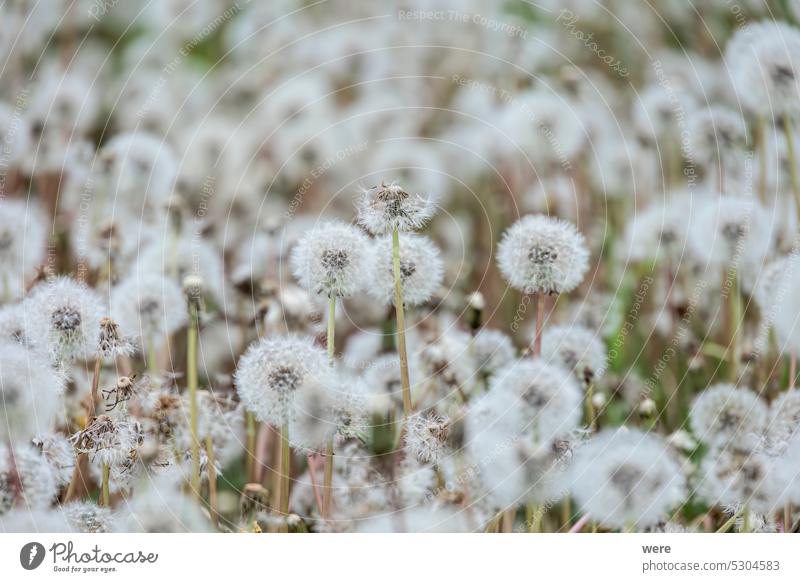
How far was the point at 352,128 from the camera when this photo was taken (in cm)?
117

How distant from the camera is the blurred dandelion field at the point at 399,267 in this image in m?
0.65

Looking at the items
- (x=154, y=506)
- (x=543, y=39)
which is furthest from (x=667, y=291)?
(x=154, y=506)

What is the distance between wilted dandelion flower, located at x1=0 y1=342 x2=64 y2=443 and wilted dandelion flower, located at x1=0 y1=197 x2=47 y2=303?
107mm

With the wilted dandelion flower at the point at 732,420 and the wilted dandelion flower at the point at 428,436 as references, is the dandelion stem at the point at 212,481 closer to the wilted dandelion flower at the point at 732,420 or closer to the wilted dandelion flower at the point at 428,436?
the wilted dandelion flower at the point at 428,436

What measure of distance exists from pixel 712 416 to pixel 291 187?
2.08ft

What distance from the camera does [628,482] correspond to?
2.11ft

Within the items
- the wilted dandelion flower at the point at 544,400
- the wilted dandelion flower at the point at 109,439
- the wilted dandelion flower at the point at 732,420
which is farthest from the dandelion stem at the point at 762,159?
the wilted dandelion flower at the point at 109,439

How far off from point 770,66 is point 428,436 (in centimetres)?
52

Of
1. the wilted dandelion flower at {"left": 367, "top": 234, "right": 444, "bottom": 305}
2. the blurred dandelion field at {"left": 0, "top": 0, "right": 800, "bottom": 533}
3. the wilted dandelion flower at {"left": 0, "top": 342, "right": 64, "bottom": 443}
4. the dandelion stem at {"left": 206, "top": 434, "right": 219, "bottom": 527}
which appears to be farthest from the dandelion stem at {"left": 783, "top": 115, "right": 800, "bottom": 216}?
the wilted dandelion flower at {"left": 0, "top": 342, "right": 64, "bottom": 443}

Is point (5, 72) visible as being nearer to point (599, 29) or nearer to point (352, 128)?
point (352, 128)

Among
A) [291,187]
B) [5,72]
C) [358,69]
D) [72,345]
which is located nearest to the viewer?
[72,345]

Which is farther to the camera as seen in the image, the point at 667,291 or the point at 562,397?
the point at 667,291

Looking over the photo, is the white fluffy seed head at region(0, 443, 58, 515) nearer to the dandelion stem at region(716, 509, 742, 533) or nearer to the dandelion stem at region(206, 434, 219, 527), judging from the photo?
the dandelion stem at region(206, 434, 219, 527)
